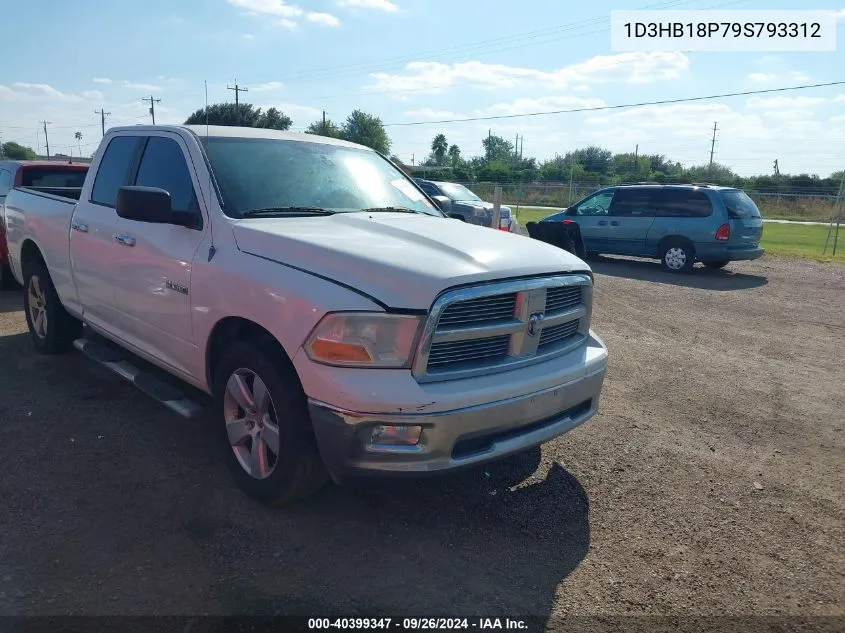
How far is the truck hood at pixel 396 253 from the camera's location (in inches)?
117

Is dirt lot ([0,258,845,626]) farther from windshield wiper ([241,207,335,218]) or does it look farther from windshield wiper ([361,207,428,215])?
windshield wiper ([361,207,428,215])

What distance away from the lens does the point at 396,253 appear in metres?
3.22

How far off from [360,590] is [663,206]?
12.8 metres

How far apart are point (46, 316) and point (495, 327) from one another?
4.57 meters

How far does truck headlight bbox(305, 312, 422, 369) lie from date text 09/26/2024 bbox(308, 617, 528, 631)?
1036 mm

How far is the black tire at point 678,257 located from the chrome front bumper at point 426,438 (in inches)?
449

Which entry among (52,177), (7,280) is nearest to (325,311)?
(52,177)

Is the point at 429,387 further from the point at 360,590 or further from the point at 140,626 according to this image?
the point at 140,626

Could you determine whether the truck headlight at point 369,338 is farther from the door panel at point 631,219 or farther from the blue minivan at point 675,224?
the door panel at point 631,219

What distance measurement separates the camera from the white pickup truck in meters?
2.92

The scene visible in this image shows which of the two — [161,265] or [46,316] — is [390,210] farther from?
[46,316]

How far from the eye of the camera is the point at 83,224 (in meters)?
4.98

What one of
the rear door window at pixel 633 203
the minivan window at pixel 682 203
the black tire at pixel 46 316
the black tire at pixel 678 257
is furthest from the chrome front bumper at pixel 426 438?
the rear door window at pixel 633 203

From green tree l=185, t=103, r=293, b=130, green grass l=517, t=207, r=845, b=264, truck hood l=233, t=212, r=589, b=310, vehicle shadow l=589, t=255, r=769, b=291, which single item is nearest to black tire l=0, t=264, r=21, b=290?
truck hood l=233, t=212, r=589, b=310
